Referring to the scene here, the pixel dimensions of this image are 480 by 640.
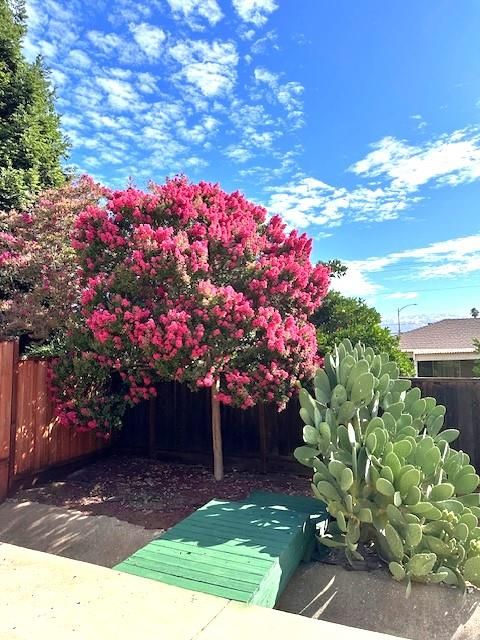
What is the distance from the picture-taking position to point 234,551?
2.90m

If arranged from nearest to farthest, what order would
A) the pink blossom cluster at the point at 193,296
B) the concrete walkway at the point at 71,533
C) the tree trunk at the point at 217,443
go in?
the concrete walkway at the point at 71,533
the pink blossom cluster at the point at 193,296
the tree trunk at the point at 217,443

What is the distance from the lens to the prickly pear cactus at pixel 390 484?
2.90m

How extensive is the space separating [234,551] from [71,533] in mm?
2023

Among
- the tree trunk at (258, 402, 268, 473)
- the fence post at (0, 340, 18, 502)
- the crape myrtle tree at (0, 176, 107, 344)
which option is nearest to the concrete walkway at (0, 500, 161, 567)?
the fence post at (0, 340, 18, 502)

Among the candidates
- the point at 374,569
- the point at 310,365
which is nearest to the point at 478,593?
the point at 374,569

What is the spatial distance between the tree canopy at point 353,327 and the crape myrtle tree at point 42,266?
3791 millimetres

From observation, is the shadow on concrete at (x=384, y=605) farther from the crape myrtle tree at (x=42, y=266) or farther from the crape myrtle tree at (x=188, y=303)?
the crape myrtle tree at (x=42, y=266)

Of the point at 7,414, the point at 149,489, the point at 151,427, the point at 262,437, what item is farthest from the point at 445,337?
the point at 7,414

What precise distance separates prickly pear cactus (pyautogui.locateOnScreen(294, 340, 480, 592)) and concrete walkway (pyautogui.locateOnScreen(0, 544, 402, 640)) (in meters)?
1.00

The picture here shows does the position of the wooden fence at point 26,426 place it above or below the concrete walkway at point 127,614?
above

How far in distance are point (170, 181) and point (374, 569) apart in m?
4.55

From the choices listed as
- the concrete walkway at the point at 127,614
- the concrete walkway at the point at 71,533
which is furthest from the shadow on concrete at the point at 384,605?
the concrete walkway at the point at 71,533

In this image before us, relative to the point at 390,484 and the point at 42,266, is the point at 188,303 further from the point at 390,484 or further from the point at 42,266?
the point at 42,266

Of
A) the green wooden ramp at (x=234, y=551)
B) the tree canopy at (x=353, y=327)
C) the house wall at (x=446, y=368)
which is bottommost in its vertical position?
the green wooden ramp at (x=234, y=551)
